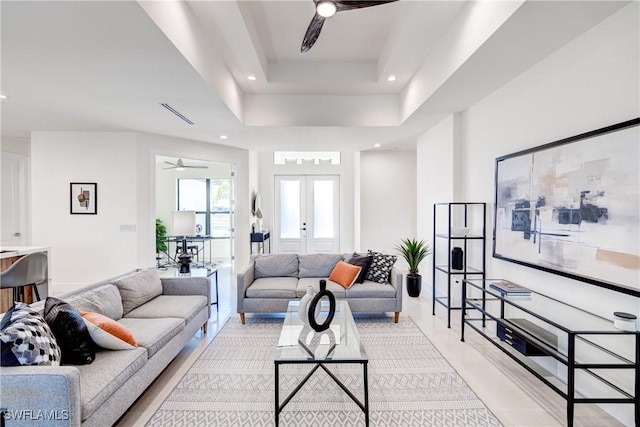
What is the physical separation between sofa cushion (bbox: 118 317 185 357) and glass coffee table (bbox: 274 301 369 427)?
0.90 meters

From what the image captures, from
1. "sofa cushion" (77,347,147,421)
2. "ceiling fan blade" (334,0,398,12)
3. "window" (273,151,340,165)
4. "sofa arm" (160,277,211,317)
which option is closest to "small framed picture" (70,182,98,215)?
"sofa arm" (160,277,211,317)

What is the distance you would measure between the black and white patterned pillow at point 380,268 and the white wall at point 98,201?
3752mm

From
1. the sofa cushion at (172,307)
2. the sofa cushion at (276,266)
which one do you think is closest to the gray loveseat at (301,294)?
the sofa cushion at (276,266)

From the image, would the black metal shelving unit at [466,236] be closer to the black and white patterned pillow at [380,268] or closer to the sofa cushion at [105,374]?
the black and white patterned pillow at [380,268]

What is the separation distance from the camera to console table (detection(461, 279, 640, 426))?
67.4 inches

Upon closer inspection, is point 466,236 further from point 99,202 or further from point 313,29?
point 99,202

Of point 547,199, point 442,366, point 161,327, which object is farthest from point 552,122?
point 161,327

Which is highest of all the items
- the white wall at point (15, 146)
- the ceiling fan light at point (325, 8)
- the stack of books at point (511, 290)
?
the ceiling fan light at point (325, 8)

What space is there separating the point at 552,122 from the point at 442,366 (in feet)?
7.39

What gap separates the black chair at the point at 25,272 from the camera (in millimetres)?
3152

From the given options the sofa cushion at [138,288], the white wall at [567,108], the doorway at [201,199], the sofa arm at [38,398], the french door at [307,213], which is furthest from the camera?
the doorway at [201,199]

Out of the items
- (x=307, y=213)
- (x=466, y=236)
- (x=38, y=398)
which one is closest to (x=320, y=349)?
(x=38, y=398)

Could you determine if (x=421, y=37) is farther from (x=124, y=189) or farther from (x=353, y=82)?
(x=124, y=189)

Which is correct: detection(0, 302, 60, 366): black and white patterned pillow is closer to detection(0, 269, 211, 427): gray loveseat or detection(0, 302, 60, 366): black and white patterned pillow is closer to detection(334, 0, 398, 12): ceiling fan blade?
detection(0, 269, 211, 427): gray loveseat
